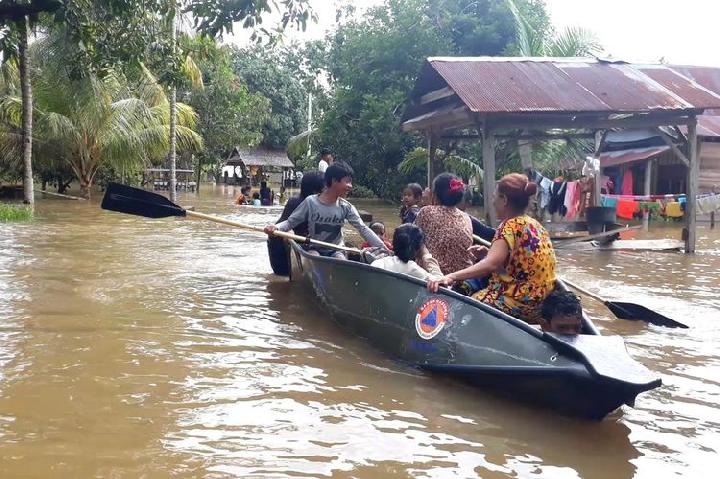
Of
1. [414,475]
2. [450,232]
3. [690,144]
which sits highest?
[690,144]

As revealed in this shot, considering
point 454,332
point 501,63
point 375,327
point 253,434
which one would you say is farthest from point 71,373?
point 501,63

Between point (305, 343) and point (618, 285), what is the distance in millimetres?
4914

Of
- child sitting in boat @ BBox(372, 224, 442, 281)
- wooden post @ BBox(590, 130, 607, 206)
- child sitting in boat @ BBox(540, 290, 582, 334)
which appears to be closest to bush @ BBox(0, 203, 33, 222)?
wooden post @ BBox(590, 130, 607, 206)

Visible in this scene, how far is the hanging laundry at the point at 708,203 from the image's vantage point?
17562 mm

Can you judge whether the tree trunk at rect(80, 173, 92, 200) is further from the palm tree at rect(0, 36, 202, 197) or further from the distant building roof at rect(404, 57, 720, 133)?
the distant building roof at rect(404, 57, 720, 133)

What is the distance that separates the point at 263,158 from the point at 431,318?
135ft

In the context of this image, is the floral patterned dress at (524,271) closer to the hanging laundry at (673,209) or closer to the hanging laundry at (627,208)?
the hanging laundry at (627,208)

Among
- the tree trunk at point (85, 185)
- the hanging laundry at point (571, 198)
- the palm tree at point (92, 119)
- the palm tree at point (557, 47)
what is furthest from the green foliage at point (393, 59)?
the tree trunk at point (85, 185)

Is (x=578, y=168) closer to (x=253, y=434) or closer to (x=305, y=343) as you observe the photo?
(x=305, y=343)

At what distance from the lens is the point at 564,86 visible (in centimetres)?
1127

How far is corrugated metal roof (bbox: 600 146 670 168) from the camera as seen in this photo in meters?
18.9

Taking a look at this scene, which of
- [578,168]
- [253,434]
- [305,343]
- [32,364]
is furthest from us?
[578,168]

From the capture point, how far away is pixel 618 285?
8.88 meters

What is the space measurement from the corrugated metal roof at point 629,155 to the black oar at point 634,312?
43.1ft
